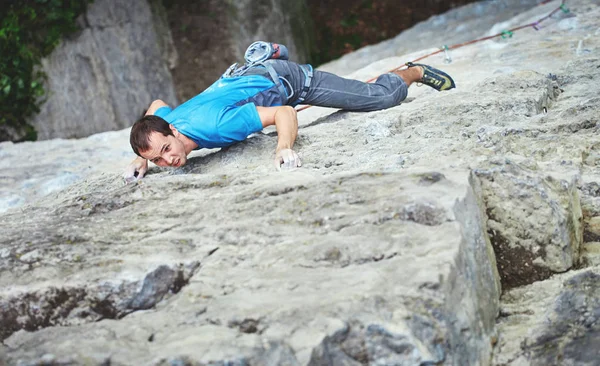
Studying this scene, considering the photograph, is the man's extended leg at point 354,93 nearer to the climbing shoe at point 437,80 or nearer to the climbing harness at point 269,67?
the climbing harness at point 269,67

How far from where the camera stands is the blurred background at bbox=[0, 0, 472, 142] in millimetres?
6242

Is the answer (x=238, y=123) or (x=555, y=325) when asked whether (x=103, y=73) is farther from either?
(x=555, y=325)

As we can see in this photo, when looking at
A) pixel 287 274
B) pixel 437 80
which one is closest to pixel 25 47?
pixel 437 80

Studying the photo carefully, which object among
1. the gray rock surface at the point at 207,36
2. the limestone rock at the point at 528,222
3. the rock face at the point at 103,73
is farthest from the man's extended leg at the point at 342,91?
the gray rock surface at the point at 207,36

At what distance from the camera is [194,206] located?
2648 mm

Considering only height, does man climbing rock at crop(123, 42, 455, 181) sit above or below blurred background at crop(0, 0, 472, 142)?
below

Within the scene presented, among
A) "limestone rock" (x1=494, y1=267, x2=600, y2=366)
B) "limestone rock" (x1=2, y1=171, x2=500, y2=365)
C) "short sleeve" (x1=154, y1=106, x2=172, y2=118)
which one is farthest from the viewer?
"short sleeve" (x1=154, y1=106, x2=172, y2=118)

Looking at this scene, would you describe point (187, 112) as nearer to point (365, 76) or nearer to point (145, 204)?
point (145, 204)

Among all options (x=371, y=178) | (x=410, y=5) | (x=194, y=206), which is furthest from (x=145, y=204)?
(x=410, y=5)

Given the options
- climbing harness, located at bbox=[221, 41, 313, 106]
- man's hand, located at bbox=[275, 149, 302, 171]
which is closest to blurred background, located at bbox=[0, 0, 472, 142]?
climbing harness, located at bbox=[221, 41, 313, 106]

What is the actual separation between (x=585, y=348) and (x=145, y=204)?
5.32 ft

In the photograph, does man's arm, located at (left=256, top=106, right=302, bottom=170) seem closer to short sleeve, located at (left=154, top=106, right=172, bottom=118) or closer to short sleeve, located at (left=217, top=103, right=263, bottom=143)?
short sleeve, located at (left=217, top=103, right=263, bottom=143)

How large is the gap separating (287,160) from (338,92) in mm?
1003

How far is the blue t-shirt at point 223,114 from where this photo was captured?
Result: 133 inches
